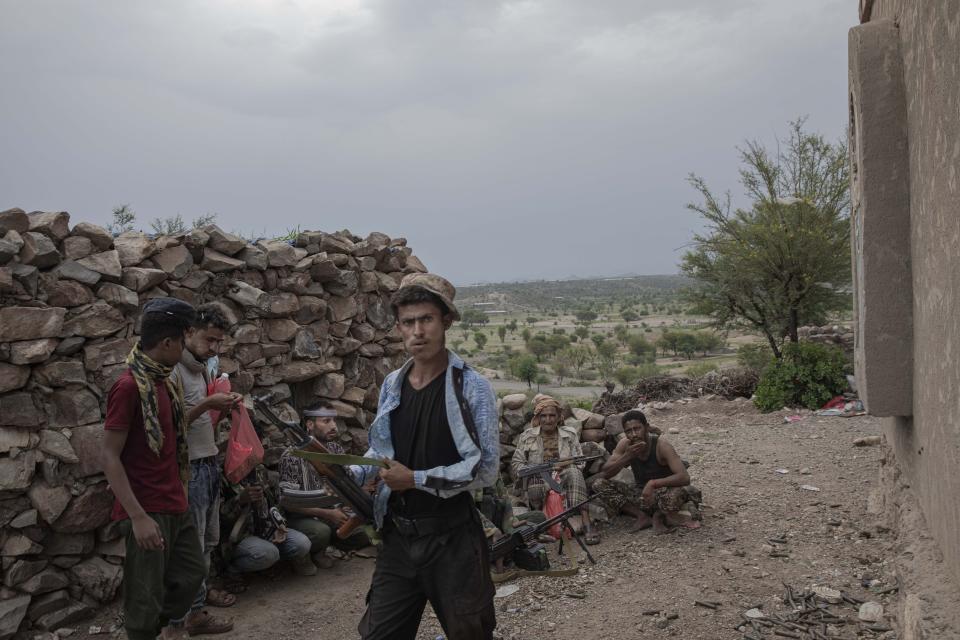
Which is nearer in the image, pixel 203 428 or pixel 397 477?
pixel 397 477

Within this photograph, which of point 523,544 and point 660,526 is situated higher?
point 523,544

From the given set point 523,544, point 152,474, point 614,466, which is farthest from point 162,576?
point 614,466

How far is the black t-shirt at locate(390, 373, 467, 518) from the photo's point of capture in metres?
2.74

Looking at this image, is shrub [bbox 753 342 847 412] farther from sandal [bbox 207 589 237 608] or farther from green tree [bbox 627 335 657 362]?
green tree [bbox 627 335 657 362]

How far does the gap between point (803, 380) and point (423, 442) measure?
10.6m

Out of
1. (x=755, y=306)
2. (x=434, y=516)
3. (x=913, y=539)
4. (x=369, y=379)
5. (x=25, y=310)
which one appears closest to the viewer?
(x=434, y=516)

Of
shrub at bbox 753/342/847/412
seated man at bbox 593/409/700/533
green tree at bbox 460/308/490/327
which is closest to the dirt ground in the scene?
seated man at bbox 593/409/700/533

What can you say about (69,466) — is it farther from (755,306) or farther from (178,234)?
(755,306)

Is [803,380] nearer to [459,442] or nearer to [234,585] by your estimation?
[234,585]

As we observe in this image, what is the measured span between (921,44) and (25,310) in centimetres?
493

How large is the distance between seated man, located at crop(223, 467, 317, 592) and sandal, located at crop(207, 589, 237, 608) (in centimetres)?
18

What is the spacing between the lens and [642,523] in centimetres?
603

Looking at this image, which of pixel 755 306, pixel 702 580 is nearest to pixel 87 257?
pixel 702 580

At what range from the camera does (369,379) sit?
671cm
